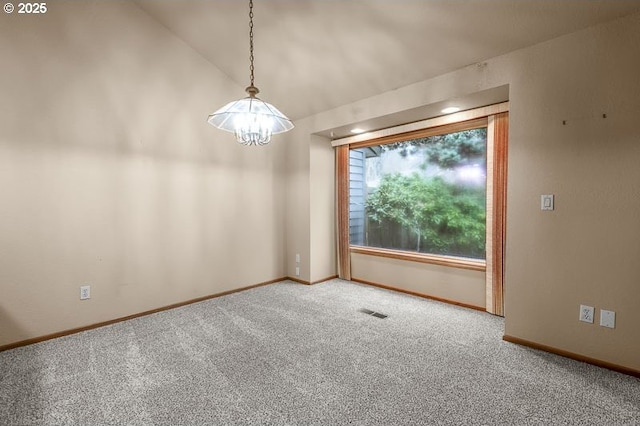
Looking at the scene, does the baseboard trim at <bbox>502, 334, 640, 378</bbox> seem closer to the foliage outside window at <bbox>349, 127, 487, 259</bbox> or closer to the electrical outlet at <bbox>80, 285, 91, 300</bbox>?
the foliage outside window at <bbox>349, 127, 487, 259</bbox>

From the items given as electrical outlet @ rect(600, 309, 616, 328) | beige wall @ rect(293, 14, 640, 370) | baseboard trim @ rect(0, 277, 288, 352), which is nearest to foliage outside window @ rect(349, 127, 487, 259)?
beige wall @ rect(293, 14, 640, 370)

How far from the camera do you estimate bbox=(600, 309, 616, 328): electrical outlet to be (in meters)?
2.22

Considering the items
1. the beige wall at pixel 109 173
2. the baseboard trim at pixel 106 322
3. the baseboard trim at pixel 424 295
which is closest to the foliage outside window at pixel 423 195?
the baseboard trim at pixel 424 295

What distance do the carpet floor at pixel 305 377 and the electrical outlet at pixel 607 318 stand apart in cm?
33

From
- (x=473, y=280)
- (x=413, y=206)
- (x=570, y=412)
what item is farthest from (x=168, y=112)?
(x=570, y=412)

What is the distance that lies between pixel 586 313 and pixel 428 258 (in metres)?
1.71

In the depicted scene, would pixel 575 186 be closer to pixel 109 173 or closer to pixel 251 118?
pixel 251 118

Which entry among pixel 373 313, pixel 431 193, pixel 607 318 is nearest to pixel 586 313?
pixel 607 318

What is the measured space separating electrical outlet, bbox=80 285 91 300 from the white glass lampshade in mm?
2121

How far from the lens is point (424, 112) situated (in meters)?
3.47

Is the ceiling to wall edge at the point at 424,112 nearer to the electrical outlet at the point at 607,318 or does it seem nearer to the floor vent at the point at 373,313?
the electrical outlet at the point at 607,318

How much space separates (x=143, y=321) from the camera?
322cm

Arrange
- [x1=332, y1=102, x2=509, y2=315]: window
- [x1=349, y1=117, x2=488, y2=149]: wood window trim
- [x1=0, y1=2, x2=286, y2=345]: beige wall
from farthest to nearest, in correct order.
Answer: [x1=349, y1=117, x2=488, y2=149]: wood window trim < [x1=332, y1=102, x2=509, y2=315]: window < [x1=0, y1=2, x2=286, y2=345]: beige wall

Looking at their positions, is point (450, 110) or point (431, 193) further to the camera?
point (431, 193)
